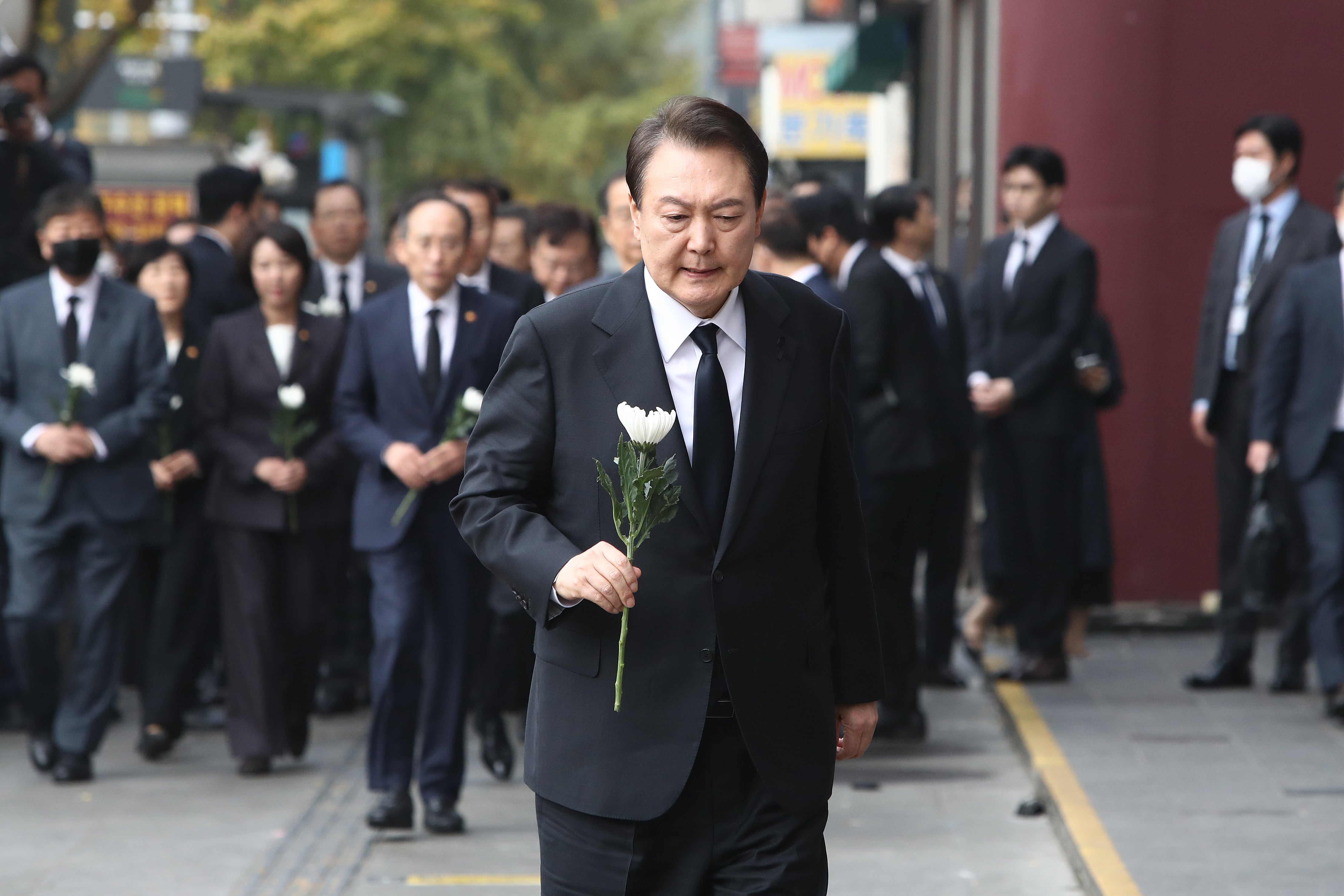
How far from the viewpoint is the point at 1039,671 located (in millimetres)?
9477

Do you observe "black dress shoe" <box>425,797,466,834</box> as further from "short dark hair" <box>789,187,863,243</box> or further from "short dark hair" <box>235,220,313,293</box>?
"short dark hair" <box>789,187,863,243</box>

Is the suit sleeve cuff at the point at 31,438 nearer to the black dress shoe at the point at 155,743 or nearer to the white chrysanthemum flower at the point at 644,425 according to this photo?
the black dress shoe at the point at 155,743

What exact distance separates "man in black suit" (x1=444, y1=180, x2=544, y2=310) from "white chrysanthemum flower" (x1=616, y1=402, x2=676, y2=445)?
5.09 meters

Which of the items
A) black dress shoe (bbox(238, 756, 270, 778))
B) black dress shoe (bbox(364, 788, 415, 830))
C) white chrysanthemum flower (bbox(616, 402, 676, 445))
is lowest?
black dress shoe (bbox(238, 756, 270, 778))

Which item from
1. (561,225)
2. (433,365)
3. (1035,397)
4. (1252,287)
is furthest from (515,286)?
(1252,287)

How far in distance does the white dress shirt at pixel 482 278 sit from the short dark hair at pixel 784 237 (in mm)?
1564

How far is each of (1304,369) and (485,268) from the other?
3669 millimetres

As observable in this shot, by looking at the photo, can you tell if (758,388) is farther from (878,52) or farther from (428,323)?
(878,52)

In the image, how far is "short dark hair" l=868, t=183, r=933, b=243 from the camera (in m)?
9.24

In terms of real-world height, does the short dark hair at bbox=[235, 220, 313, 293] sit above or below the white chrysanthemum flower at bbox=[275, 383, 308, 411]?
above

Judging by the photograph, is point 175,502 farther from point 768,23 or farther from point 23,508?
point 768,23

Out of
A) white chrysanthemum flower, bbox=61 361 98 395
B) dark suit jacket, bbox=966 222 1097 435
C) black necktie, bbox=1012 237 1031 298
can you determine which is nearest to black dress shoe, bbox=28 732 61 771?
white chrysanthemum flower, bbox=61 361 98 395

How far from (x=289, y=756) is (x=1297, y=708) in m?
4.52

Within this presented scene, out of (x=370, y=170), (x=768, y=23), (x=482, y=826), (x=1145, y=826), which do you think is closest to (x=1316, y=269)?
(x=1145, y=826)
